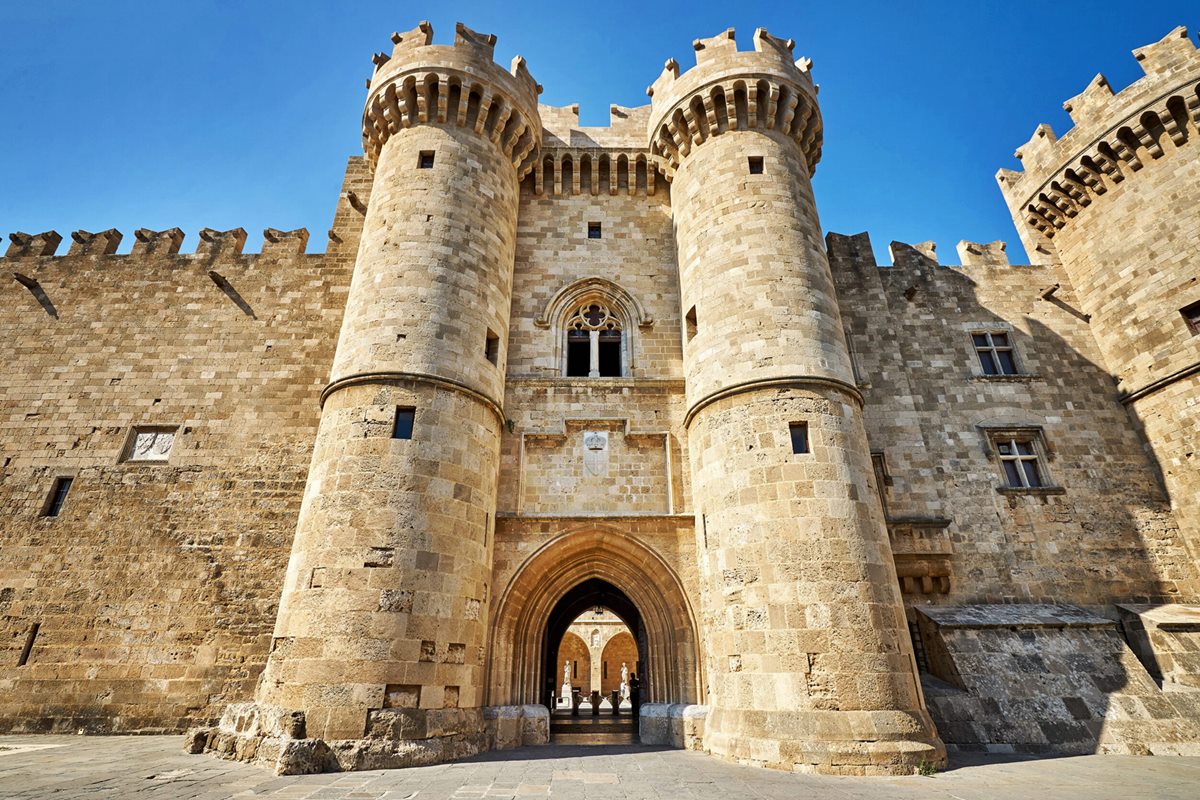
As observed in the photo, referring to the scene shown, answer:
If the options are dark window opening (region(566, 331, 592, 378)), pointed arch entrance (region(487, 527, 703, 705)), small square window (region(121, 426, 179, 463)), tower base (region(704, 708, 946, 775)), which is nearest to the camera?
tower base (region(704, 708, 946, 775))

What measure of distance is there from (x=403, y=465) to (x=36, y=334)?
33.4 ft

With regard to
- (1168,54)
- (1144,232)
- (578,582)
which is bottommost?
(578,582)

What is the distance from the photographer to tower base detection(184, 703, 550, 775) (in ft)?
21.9

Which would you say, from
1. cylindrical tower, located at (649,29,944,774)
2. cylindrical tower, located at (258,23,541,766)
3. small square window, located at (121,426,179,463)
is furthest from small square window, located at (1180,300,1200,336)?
small square window, located at (121,426,179,463)

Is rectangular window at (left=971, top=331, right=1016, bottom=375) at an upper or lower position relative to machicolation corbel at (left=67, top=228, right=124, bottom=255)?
lower

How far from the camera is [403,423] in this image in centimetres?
892

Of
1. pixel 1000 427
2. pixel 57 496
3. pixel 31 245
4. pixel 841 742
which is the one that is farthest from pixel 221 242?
pixel 1000 427

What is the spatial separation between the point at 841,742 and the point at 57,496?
45.0ft

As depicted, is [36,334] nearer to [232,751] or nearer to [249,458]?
[249,458]

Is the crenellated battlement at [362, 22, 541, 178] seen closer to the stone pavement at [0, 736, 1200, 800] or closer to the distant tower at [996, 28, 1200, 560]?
the stone pavement at [0, 736, 1200, 800]

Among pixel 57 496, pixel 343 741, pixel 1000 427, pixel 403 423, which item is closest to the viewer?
pixel 343 741

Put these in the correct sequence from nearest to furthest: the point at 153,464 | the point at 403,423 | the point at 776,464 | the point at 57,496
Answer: the point at 776,464, the point at 403,423, the point at 57,496, the point at 153,464

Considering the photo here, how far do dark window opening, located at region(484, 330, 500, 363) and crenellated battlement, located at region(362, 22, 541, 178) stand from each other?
464cm

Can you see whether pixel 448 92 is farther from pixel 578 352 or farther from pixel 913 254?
pixel 913 254
